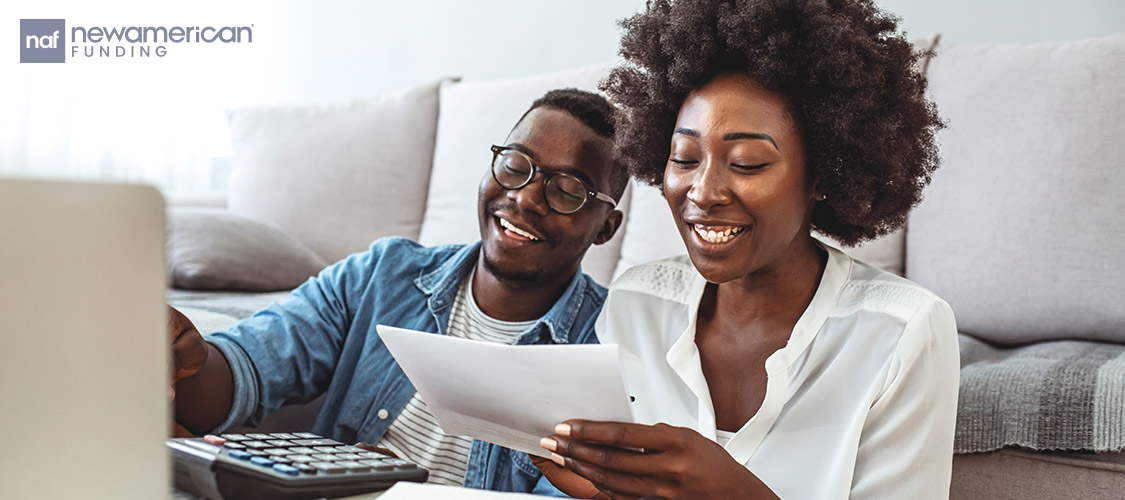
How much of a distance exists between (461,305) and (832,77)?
2.03ft

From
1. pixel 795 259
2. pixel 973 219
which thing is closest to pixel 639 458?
pixel 795 259

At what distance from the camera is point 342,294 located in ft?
4.28

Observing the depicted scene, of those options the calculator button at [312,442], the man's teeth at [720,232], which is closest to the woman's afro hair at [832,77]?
the man's teeth at [720,232]

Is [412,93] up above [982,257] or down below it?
above

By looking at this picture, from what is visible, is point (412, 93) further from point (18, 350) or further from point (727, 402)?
point (18, 350)

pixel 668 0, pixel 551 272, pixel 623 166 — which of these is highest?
pixel 668 0

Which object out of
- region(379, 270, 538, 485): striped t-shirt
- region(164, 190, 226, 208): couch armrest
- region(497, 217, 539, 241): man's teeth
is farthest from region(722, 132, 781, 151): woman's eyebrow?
region(164, 190, 226, 208): couch armrest

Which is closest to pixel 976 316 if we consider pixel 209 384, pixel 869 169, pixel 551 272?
pixel 869 169

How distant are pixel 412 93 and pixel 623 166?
1.27 metres

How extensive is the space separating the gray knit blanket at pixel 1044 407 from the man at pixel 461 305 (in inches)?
20.6

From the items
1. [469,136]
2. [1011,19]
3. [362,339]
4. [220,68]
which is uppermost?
[1011,19]

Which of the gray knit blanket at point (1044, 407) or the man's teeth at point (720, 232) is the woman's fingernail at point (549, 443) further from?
the gray knit blanket at point (1044, 407)

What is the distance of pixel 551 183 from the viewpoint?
1.23 m

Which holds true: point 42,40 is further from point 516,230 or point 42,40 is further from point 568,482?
point 568,482
